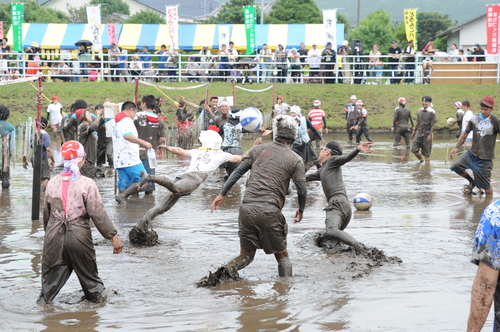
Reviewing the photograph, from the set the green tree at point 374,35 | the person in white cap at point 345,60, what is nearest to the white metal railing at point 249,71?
the person in white cap at point 345,60

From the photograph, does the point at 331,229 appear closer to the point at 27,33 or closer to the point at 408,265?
the point at 408,265

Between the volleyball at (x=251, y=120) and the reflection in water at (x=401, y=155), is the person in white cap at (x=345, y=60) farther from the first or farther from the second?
the volleyball at (x=251, y=120)

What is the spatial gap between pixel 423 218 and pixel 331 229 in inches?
117

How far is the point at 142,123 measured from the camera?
40.5 ft

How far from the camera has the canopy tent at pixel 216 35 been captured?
4434 centimetres

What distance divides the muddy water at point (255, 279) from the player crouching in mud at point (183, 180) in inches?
9.5

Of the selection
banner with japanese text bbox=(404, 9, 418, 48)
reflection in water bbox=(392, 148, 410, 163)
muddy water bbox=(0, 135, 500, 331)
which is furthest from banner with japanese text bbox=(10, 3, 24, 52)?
muddy water bbox=(0, 135, 500, 331)

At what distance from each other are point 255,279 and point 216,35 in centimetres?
4021

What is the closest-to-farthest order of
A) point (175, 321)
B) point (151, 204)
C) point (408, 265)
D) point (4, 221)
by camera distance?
point (175, 321) < point (408, 265) < point (4, 221) < point (151, 204)

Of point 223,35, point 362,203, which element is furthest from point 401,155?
point 223,35

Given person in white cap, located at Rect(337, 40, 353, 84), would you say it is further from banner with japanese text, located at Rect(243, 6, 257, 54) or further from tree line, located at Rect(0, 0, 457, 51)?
tree line, located at Rect(0, 0, 457, 51)

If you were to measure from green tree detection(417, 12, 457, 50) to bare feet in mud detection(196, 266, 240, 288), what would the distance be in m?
78.2

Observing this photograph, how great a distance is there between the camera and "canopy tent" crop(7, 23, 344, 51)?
145 ft

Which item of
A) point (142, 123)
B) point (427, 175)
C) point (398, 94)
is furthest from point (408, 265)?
point (398, 94)
